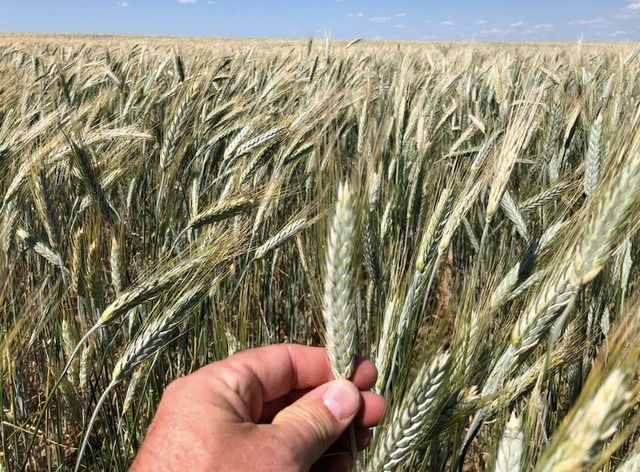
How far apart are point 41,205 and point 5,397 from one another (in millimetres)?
680

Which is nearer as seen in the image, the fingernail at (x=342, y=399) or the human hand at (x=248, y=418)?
the human hand at (x=248, y=418)

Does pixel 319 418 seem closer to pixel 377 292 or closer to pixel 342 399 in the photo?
pixel 342 399

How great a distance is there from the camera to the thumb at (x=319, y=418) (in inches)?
33.7

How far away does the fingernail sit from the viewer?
894 millimetres

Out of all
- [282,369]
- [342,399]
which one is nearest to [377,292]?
[282,369]

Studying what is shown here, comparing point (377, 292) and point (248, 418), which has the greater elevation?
point (377, 292)

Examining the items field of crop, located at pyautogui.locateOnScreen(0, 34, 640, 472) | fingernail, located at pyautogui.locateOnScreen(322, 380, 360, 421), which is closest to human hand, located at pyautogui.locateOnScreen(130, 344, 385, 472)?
fingernail, located at pyautogui.locateOnScreen(322, 380, 360, 421)

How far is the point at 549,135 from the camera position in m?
2.22

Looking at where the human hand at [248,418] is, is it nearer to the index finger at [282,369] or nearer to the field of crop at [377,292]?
the index finger at [282,369]

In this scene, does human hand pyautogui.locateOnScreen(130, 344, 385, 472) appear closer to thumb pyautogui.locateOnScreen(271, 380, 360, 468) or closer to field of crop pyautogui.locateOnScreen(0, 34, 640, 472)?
thumb pyautogui.locateOnScreen(271, 380, 360, 468)

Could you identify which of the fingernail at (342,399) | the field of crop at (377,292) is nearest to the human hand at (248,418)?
the fingernail at (342,399)

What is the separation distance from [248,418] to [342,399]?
0.19 metres

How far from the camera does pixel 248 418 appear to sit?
97 centimetres

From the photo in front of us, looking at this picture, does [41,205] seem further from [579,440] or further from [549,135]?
[549,135]
